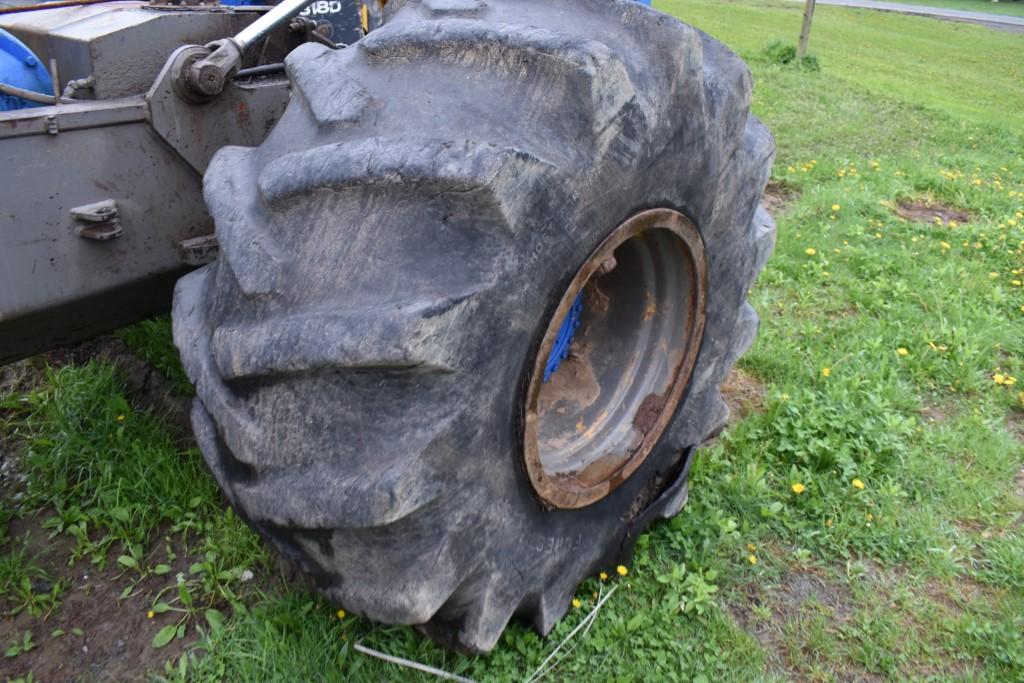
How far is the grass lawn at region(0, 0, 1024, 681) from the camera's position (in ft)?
6.77

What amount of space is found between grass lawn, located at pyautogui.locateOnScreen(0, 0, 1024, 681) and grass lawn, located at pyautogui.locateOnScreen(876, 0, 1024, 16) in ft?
90.6

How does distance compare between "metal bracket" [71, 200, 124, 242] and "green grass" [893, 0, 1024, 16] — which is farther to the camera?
"green grass" [893, 0, 1024, 16]

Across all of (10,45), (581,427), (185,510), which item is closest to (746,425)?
(581,427)

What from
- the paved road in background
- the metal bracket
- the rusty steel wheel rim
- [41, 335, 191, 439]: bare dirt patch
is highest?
the metal bracket

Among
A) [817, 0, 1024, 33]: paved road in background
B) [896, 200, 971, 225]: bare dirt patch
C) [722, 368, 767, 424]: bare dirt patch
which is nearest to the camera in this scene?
[722, 368, 767, 424]: bare dirt patch

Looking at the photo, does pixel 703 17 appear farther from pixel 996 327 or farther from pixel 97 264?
pixel 97 264

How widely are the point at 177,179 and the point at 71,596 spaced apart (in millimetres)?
1106

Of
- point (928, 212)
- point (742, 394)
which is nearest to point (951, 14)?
point (928, 212)

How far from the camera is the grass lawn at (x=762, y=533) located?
2062 millimetres

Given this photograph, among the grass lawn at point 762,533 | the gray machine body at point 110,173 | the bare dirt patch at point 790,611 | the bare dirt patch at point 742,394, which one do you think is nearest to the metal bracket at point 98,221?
the gray machine body at point 110,173

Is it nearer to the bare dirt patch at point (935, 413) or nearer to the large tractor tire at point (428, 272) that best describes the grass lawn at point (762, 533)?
the bare dirt patch at point (935, 413)

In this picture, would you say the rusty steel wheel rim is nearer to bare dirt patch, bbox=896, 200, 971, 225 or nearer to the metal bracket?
the metal bracket

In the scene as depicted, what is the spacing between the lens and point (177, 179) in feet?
5.91

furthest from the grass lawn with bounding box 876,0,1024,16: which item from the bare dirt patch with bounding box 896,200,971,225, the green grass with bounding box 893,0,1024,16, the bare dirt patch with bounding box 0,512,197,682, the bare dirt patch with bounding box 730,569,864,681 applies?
the bare dirt patch with bounding box 0,512,197,682
